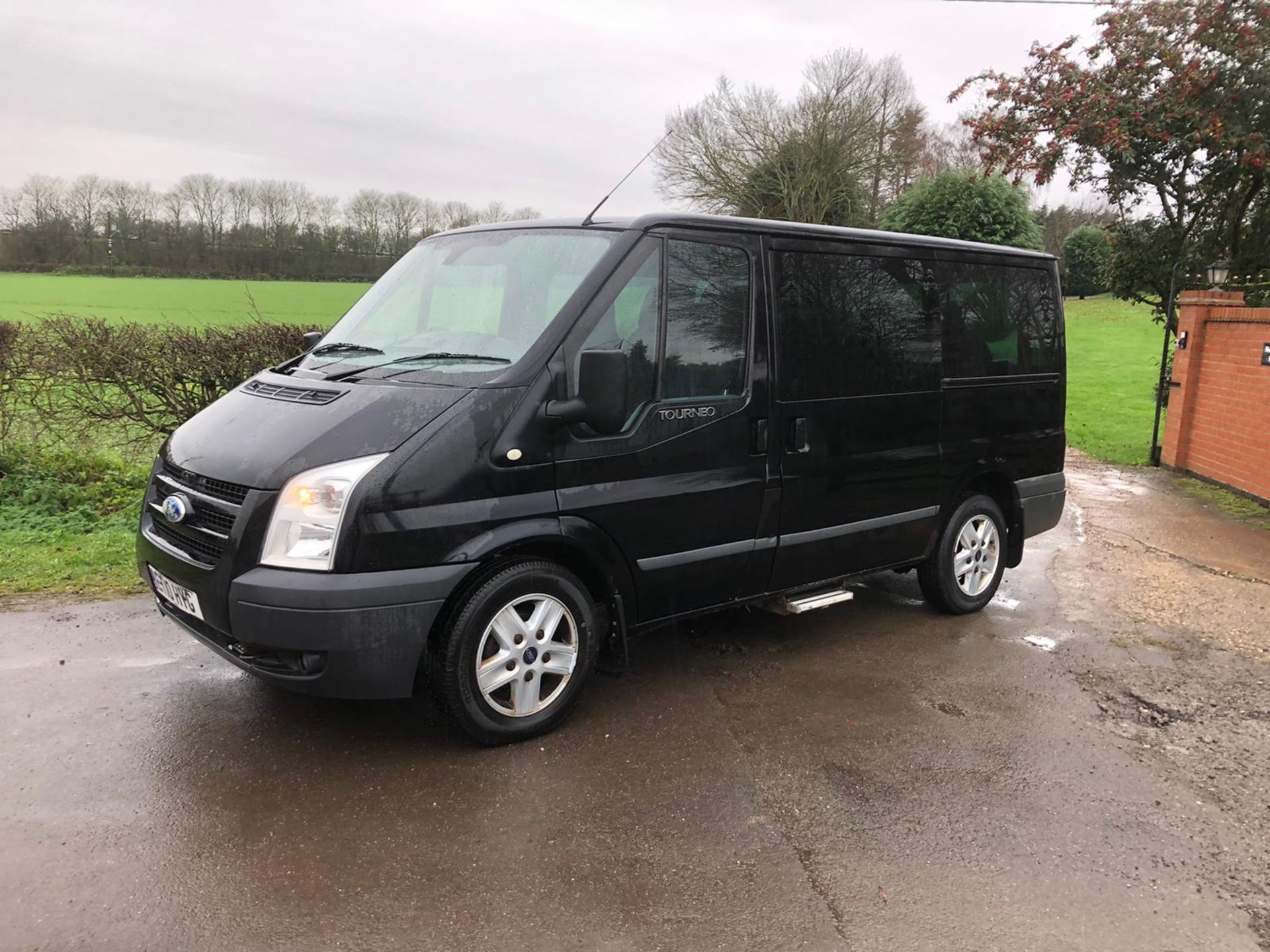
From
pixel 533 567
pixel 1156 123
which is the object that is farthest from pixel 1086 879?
pixel 1156 123

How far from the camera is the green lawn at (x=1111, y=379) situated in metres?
13.9

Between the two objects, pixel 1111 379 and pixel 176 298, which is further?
pixel 1111 379

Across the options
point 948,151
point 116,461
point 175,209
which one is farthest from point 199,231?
point 948,151

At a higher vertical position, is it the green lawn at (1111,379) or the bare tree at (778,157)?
the bare tree at (778,157)

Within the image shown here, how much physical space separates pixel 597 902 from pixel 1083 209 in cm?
5834

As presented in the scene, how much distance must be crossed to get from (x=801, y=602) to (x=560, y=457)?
5.77 feet

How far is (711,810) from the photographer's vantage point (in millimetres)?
3416

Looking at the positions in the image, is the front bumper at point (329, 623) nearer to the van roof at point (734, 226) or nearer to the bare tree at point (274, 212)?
the van roof at point (734, 226)

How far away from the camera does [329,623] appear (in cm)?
335

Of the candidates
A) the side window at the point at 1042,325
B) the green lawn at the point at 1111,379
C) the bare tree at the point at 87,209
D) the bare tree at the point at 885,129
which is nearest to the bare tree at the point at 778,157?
the bare tree at the point at 885,129

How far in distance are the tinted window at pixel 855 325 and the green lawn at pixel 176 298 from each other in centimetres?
552

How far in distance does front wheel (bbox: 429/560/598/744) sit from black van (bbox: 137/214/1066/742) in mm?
10

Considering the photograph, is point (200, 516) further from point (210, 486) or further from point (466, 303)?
point (466, 303)

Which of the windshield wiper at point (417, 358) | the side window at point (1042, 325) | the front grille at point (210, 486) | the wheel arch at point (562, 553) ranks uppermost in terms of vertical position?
the side window at point (1042, 325)
